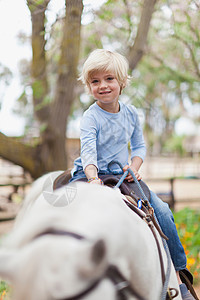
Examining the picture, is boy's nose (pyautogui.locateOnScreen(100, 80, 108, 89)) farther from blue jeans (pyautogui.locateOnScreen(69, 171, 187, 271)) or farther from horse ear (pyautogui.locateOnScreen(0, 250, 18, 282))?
horse ear (pyautogui.locateOnScreen(0, 250, 18, 282))

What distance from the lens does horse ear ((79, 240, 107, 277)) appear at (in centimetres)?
77

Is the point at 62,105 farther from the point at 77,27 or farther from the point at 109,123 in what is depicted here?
the point at 109,123

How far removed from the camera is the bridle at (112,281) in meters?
0.79

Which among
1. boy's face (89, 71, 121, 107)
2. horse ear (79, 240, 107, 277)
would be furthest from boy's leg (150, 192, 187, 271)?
horse ear (79, 240, 107, 277)

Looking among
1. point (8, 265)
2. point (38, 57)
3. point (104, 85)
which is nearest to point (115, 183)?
point (104, 85)

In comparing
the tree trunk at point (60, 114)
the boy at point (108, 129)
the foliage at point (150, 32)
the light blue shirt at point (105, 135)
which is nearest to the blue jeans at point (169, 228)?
the boy at point (108, 129)

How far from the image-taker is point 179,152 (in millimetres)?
26344

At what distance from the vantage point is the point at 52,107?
499 cm

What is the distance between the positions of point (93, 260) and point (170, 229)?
1.08m

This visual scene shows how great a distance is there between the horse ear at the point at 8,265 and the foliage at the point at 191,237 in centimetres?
313

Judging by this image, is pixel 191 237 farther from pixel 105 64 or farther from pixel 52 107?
pixel 105 64

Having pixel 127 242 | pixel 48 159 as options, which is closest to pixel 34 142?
pixel 48 159

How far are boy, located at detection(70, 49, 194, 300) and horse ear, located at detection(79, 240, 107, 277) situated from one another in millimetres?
799

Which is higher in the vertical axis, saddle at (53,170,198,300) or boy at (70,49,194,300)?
boy at (70,49,194,300)
